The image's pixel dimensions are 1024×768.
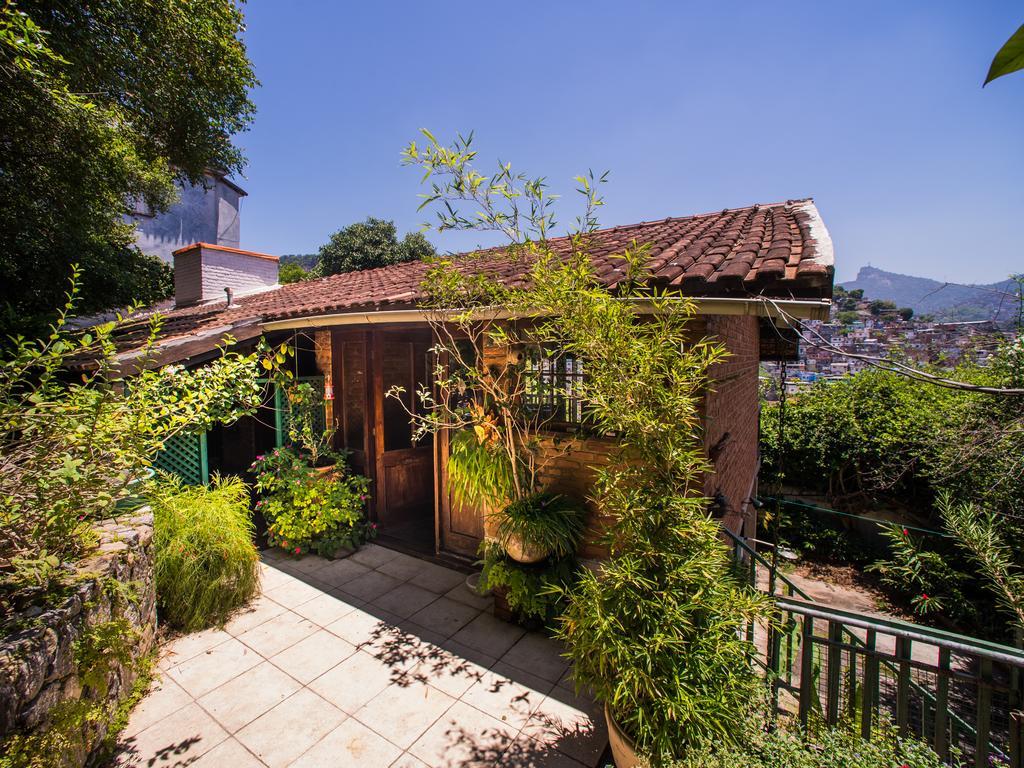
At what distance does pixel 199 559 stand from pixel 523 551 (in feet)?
10.4

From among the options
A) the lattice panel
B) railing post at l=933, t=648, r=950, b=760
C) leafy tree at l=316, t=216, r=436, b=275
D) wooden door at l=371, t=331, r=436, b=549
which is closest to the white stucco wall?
leafy tree at l=316, t=216, r=436, b=275

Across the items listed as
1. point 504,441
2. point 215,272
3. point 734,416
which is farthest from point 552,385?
point 215,272

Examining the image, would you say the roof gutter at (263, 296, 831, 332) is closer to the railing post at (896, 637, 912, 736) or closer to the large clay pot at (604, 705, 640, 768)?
the railing post at (896, 637, 912, 736)

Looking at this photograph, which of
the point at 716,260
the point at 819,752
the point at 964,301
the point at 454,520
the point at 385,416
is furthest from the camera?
the point at 385,416

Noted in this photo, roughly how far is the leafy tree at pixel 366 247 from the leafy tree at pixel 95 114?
14.7m

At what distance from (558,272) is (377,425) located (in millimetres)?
4518

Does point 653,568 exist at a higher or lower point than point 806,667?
higher

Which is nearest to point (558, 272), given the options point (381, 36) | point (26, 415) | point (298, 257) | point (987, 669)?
point (987, 669)

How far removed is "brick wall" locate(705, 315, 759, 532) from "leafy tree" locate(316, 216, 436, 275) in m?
18.4

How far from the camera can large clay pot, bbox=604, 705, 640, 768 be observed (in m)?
2.67

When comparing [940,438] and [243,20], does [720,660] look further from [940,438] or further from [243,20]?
[243,20]

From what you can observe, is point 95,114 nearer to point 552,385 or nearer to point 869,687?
point 552,385

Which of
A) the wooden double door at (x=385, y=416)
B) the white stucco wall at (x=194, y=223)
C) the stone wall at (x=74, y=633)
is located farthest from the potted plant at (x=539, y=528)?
the white stucco wall at (x=194, y=223)

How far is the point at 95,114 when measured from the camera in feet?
17.0
